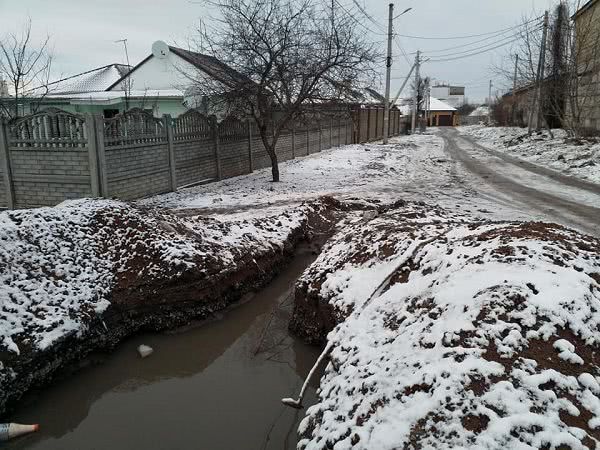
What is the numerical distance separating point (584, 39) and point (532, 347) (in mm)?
22619

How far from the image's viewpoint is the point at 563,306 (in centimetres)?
251

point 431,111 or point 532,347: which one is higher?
point 431,111

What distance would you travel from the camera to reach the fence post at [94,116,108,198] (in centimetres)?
846

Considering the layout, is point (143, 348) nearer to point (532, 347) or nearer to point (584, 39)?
point (532, 347)

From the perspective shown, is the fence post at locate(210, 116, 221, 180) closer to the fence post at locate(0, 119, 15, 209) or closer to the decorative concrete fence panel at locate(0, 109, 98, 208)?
the decorative concrete fence panel at locate(0, 109, 98, 208)

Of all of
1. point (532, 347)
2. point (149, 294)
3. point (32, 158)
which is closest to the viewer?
point (532, 347)

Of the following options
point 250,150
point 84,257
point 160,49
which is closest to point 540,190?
point 250,150

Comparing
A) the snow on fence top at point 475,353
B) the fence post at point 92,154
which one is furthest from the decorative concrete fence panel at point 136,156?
the snow on fence top at point 475,353

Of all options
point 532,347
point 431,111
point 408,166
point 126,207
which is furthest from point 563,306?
point 431,111

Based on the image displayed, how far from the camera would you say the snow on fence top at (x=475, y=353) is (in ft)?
6.57

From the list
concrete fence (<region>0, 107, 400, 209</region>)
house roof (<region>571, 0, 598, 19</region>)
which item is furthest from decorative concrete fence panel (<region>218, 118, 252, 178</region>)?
house roof (<region>571, 0, 598, 19</region>)

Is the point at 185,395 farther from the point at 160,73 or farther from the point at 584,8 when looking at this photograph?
the point at 584,8

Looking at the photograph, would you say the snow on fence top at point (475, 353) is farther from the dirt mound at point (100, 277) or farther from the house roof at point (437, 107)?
the house roof at point (437, 107)

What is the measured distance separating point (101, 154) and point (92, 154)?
0.52 feet
